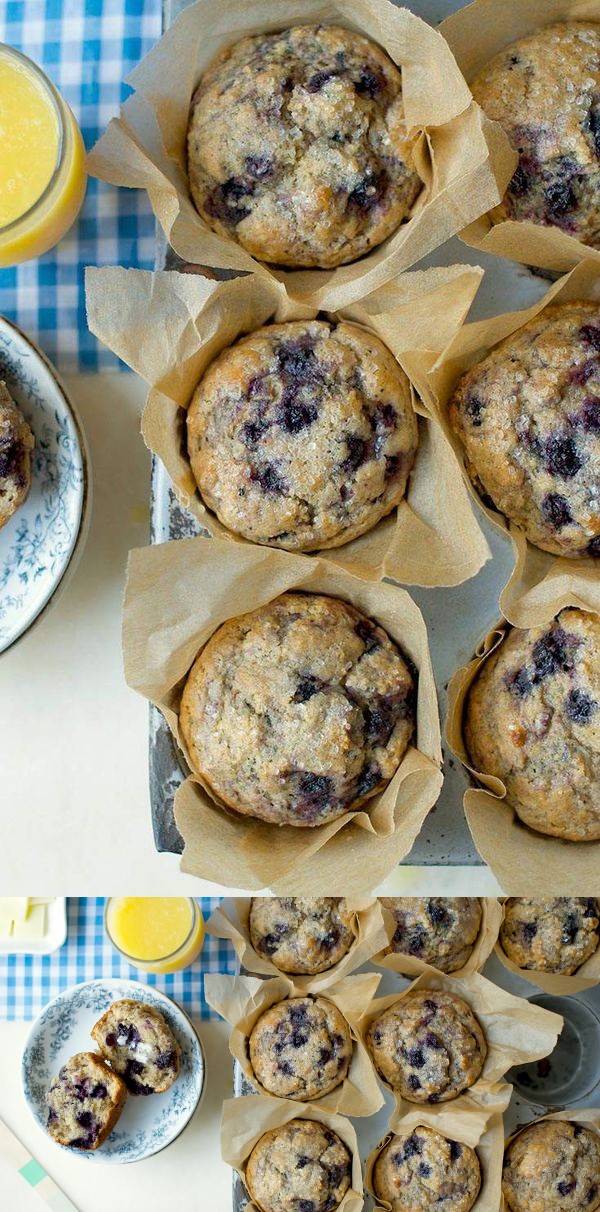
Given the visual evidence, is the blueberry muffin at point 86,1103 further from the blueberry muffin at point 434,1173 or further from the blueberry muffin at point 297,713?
the blueberry muffin at point 297,713

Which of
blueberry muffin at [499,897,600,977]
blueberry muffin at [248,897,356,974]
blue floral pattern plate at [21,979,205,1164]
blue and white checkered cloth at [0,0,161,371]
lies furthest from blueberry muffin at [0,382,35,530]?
blue floral pattern plate at [21,979,205,1164]

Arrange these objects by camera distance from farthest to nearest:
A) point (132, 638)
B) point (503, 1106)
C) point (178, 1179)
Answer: point (178, 1179)
point (503, 1106)
point (132, 638)

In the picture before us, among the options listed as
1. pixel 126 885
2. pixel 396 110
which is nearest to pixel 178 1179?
pixel 126 885

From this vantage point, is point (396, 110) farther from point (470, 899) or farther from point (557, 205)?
point (470, 899)

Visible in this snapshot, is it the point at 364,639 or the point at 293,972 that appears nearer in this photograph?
the point at 364,639

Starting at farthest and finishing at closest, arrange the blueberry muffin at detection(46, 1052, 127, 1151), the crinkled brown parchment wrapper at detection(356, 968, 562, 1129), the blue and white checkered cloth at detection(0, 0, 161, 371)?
the blueberry muffin at detection(46, 1052, 127, 1151)
the crinkled brown parchment wrapper at detection(356, 968, 562, 1129)
the blue and white checkered cloth at detection(0, 0, 161, 371)

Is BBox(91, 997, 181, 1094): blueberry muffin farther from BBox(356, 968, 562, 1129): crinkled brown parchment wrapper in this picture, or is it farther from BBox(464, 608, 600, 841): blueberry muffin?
BBox(464, 608, 600, 841): blueberry muffin

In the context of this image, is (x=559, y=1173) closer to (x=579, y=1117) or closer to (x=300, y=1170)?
(x=579, y=1117)
